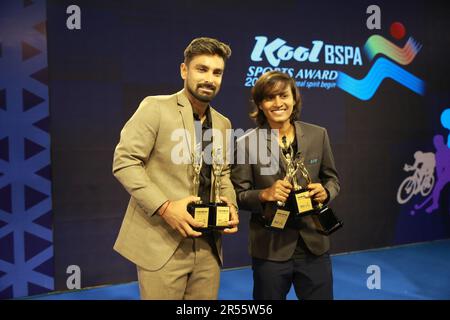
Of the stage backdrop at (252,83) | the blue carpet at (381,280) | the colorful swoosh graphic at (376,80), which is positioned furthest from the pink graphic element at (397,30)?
the blue carpet at (381,280)

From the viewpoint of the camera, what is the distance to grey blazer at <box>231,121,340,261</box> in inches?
78.2

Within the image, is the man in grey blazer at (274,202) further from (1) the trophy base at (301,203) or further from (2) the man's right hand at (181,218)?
(2) the man's right hand at (181,218)

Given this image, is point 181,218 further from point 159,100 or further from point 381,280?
point 381,280

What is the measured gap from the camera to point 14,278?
3.41m

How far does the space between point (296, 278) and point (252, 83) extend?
2.45 m

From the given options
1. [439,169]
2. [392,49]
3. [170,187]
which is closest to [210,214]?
[170,187]

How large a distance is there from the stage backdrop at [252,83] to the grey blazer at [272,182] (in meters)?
1.90

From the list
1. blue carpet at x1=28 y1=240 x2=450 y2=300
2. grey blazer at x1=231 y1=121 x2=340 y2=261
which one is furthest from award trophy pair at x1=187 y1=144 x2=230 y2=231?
blue carpet at x1=28 y1=240 x2=450 y2=300

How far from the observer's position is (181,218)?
5.66 ft

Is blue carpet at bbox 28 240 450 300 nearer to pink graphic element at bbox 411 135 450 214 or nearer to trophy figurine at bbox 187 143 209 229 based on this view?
Result: pink graphic element at bbox 411 135 450 214

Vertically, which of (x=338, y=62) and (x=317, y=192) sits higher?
(x=338, y=62)

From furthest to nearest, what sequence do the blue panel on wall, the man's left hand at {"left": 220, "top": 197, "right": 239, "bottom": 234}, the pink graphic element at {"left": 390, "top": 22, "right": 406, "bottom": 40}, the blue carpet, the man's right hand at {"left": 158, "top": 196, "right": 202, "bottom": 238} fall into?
the pink graphic element at {"left": 390, "top": 22, "right": 406, "bottom": 40}, the blue carpet, the blue panel on wall, the man's left hand at {"left": 220, "top": 197, "right": 239, "bottom": 234}, the man's right hand at {"left": 158, "top": 196, "right": 202, "bottom": 238}
